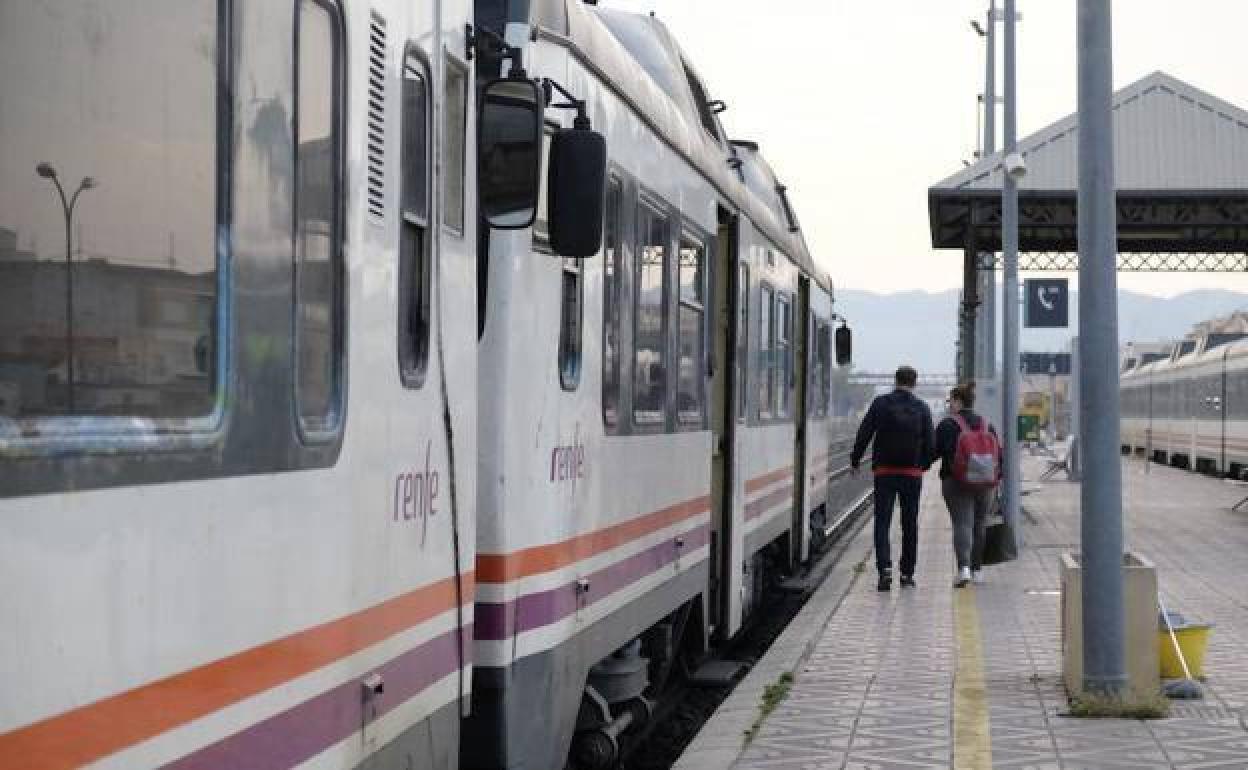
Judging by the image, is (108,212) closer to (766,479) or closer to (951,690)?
(951,690)

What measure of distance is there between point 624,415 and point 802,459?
10218 mm

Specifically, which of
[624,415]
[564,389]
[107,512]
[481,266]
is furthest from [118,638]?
[624,415]

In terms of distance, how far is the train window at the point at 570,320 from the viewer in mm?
7336

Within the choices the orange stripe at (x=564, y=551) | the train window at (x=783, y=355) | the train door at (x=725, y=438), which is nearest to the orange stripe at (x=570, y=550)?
the orange stripe at (x=564, y=551)

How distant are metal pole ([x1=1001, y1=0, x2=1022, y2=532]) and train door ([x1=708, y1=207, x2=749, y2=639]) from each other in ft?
35.8

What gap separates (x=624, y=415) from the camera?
27.8 feet

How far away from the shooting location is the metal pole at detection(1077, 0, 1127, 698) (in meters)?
10.6

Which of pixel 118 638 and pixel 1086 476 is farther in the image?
pixel 1086 476

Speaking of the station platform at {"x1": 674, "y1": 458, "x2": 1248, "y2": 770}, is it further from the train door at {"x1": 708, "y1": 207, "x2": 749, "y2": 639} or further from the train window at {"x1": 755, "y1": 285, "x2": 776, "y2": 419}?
the train window at {"x1": 755, "y1": 285, "x2": 776, "y2": 419}

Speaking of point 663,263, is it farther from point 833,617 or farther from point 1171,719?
point 833,617

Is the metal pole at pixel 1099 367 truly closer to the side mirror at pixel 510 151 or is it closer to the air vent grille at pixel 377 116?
the side mirror at pixel 510 151

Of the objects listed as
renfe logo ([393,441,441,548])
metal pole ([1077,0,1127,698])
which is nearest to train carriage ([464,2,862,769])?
renfe logo ([393,441,441,548])

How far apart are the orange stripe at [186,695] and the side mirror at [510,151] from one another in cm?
132

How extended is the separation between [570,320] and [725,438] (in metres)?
4.81
